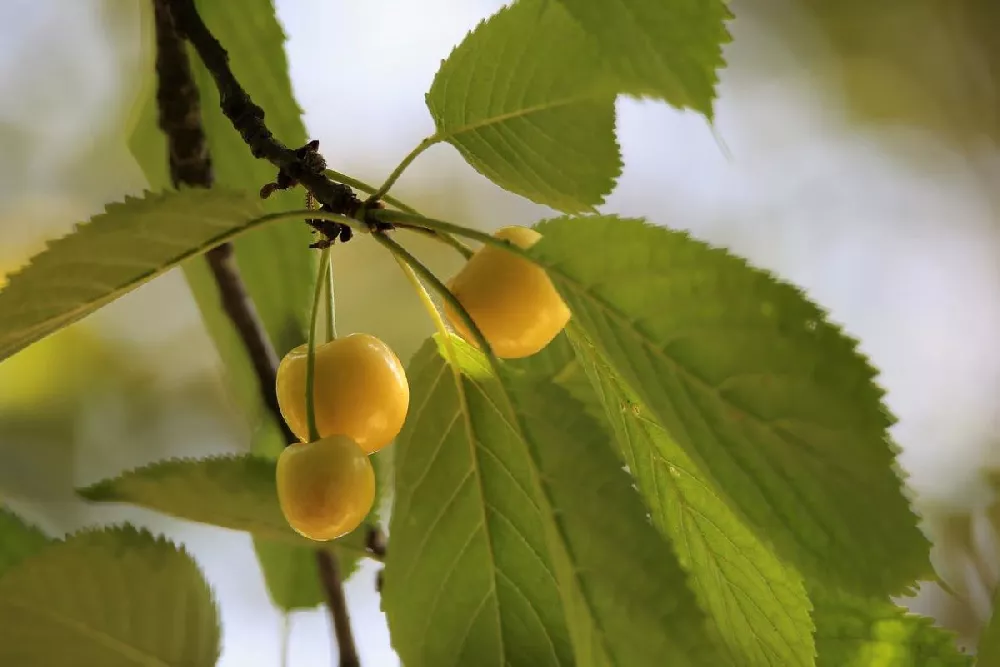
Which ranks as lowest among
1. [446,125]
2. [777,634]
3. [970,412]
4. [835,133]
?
[777,634]

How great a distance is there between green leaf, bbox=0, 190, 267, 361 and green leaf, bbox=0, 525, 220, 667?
0.22m

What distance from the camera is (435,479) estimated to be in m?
0.40

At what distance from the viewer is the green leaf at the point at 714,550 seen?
1.08ft

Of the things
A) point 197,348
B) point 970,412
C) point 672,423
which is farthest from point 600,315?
point 970,412

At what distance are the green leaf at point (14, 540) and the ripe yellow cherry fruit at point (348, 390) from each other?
0.86ft

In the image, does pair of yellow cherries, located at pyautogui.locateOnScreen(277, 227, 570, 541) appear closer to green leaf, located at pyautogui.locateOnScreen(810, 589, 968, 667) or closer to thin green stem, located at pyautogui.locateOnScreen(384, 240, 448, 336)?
thin green stem, located at pyautogui.locateOnScreen(384, 240, 448, 336)

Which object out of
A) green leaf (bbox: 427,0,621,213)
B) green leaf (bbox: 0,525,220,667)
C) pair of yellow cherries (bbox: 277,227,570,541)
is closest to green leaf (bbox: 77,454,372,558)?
green leaf (bbox: 0,525,220,667)

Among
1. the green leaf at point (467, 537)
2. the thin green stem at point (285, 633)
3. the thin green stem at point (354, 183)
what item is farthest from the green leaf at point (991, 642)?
the thin green stem at point (285, 633)

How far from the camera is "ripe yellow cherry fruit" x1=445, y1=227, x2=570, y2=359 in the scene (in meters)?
0.32

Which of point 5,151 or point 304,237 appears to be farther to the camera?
point 5,151

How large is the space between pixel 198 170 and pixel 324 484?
0.22m

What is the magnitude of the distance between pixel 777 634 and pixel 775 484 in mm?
124

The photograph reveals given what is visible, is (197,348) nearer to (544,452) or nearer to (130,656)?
(130,656)

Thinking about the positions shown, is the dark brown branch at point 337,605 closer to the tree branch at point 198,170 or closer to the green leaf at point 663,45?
the tree branch at point 198,170
